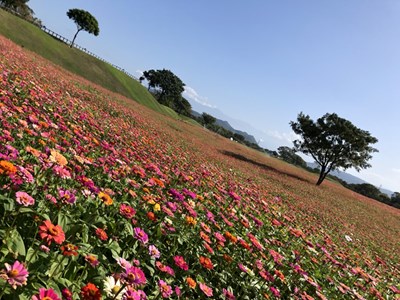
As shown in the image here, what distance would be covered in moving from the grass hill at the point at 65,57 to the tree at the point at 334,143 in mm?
40781

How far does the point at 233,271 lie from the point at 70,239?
2.66 meters

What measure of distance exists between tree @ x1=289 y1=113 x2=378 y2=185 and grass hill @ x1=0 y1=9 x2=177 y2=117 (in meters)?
40.8

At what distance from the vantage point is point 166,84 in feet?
411

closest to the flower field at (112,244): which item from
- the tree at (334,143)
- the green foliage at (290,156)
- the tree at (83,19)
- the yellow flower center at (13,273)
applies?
the yellow flower center at (13,273)

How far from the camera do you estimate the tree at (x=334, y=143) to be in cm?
3974

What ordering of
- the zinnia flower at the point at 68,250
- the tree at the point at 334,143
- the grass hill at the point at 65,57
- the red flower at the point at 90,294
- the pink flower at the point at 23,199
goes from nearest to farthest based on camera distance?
1. the red flower at the point at 90,294
2. the zinnia flower at the point at 68,250
3. the pink flower at the point at 23,199
4. the tree at the point at 334,143
5. the grass hill at the point at 65,57

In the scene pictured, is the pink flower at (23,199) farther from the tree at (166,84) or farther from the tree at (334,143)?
the tree at (166,84)

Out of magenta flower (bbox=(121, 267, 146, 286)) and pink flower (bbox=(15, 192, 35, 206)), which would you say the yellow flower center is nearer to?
magenta flower (bbox=(121, 267, 146, 286))

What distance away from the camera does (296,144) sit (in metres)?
44.0

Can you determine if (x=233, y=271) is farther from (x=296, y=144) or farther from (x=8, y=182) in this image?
(x=296, y=144)

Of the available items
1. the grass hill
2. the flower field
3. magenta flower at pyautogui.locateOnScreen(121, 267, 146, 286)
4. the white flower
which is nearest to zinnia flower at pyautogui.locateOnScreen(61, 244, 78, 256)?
the flower field

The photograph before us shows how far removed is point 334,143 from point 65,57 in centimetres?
4994

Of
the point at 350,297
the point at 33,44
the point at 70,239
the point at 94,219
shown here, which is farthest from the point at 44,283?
the point at 33,44

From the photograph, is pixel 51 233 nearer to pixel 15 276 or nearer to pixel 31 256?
pixel 31 256
